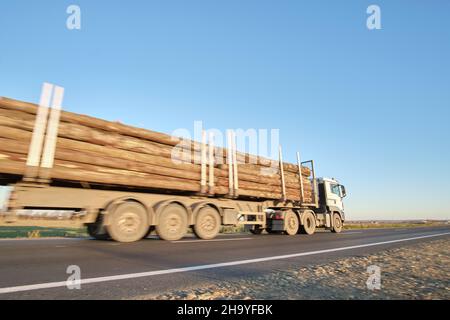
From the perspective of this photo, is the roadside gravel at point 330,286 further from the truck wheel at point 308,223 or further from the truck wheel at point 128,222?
the truck wheel at point 308,223

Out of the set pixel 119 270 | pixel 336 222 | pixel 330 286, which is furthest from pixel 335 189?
pixel 119 270

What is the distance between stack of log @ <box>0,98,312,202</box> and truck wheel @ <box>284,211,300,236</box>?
2823 mm

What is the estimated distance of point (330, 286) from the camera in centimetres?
354

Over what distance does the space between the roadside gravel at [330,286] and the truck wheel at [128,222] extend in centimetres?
530

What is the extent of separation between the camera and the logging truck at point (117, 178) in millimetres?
6996

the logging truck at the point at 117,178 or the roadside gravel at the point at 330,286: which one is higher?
the logging truck at the point at 117,178

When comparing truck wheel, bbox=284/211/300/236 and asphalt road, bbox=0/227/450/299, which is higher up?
truck wheel, bbox=284/211/300/236

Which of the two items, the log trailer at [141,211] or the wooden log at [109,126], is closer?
the wooden log at [109,126]

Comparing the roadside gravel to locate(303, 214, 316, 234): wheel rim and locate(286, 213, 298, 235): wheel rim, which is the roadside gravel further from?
locate(303, 214, 316, 234): wheel rim

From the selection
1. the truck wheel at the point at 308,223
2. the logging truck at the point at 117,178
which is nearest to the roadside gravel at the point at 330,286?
the logging truck at the point at 117,178

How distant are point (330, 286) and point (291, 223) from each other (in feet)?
36.2

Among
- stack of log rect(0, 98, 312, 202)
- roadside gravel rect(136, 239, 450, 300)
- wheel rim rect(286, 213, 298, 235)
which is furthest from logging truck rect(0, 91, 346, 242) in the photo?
roadside gravel rect(136, 239, 450, 300)

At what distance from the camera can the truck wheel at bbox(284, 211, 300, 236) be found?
1393 cm
